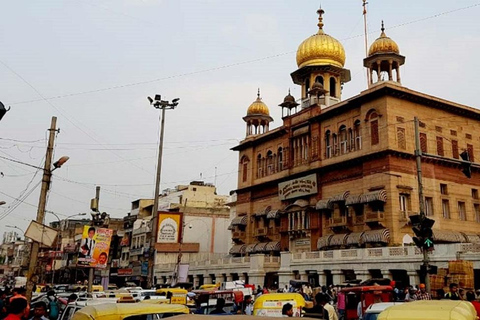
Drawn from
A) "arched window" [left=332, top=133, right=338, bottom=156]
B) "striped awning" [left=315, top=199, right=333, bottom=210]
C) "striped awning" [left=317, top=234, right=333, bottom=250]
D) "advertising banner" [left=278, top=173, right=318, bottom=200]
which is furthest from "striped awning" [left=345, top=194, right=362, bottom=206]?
"arched window" [left=332, top=133, right=338, bottom=156]

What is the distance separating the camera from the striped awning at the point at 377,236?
31078mm

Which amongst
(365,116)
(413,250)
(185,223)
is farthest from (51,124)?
(185,223)

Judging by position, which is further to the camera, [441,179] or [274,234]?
[274,234]

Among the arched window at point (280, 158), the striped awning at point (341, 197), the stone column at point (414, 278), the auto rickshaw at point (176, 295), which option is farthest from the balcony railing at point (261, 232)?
the auto rickshaw at point (176, 295)

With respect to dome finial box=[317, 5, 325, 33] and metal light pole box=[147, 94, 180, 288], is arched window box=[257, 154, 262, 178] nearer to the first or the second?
dome finial box=[317, 5, 325, 33]

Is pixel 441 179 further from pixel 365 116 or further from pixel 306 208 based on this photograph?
pixel 306 208

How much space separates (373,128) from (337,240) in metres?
8.85

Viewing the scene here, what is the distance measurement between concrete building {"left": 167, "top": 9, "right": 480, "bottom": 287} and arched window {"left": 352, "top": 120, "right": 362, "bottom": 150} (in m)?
0.08

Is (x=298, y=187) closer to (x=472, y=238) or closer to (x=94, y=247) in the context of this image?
(x=472, y=238)

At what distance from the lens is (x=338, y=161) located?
3759 centimetres

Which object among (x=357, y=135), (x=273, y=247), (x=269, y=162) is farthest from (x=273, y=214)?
(x=357, y=135)

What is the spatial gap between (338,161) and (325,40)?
55.1 feet

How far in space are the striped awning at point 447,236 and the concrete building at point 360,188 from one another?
0.32 feet

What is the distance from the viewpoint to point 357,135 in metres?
36.8
